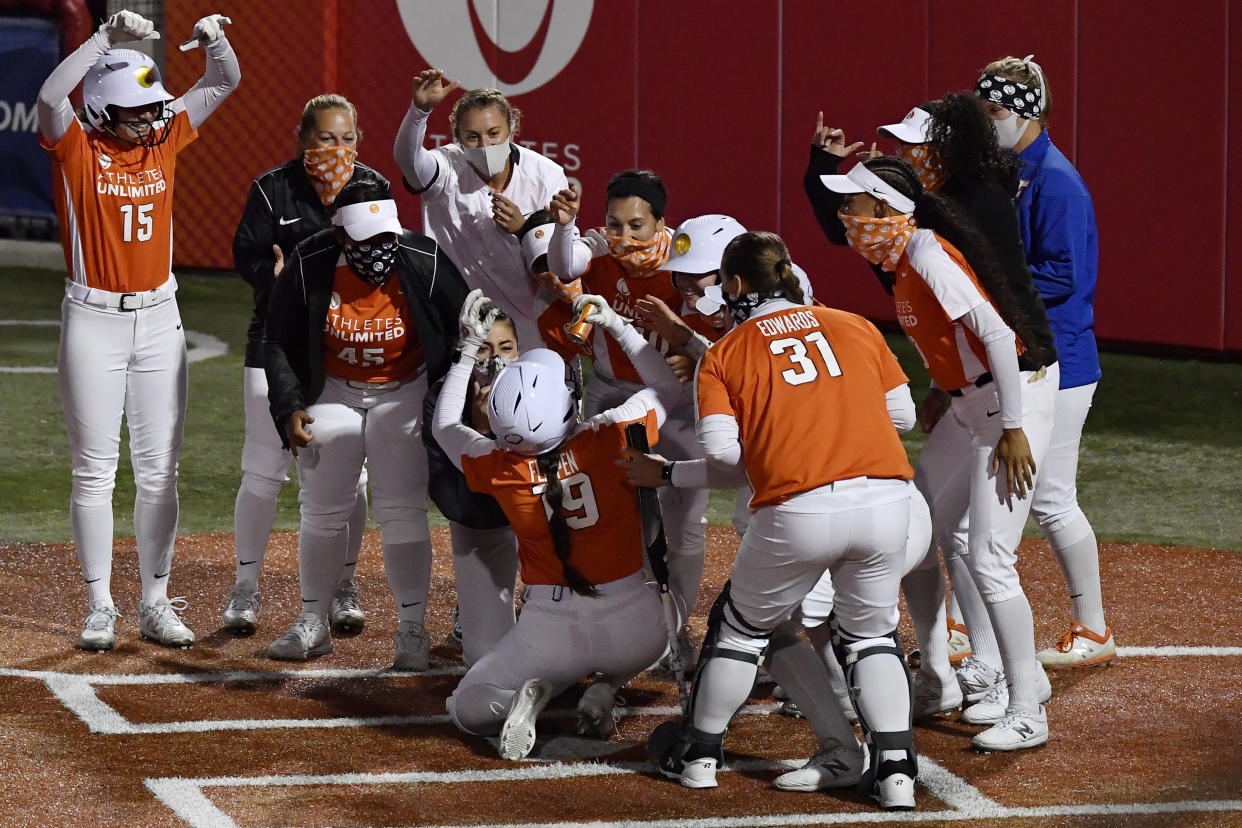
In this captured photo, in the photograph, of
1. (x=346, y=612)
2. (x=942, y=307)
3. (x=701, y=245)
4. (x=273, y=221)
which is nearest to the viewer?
(x=942, y=307)

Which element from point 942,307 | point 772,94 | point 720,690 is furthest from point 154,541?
point 772,94

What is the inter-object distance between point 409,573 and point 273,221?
1477 millimetres

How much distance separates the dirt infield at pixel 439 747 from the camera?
14.6ft

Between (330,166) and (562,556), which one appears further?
(330,166)

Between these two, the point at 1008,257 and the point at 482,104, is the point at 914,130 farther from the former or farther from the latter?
the point at 482,104

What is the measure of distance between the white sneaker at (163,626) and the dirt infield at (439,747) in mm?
46

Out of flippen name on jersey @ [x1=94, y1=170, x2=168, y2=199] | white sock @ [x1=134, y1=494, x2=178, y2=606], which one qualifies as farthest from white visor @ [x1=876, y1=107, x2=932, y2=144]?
white sock @ [x1=134, y1=494, x2=178, y2=606]

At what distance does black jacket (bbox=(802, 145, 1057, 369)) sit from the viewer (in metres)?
5.02

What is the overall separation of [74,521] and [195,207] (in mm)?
9770

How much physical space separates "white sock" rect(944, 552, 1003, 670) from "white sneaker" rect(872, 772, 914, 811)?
37.4 inches

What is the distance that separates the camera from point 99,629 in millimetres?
6020

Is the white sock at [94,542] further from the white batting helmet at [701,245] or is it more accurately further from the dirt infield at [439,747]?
the white batting helmet at [701,245]

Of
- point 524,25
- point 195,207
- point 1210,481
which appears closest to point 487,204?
point 1210,481

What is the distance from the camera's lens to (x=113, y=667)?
5.82m
